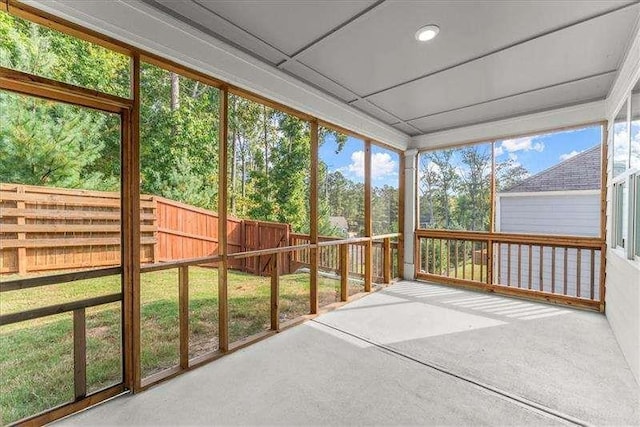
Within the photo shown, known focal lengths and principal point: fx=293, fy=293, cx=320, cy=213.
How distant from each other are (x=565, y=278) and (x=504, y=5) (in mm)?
3721

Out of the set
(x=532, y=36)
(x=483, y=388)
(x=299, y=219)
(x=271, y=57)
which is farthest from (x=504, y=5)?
(x=299, y=219)

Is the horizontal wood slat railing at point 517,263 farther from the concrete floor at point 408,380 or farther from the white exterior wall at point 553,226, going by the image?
the concrete floor at point 408,380

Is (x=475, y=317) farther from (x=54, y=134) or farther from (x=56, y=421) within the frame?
(x=54, y=134)

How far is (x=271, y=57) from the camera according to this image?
2.62m

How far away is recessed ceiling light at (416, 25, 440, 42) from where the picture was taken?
83.9 inches

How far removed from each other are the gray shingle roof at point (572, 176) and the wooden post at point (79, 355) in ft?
18.3

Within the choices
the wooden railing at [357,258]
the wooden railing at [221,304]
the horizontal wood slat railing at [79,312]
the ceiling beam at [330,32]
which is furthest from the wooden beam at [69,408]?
the wooden railing at [357,258]

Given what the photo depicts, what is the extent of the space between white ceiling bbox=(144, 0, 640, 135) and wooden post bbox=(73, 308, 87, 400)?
2093mm

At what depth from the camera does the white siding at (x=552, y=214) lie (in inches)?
157

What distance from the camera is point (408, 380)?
218cm

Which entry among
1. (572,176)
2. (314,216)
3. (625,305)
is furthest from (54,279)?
(572,176)

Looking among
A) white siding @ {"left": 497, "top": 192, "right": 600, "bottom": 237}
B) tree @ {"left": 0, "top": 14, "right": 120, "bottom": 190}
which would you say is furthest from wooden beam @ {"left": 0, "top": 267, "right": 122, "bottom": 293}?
white siding @ {"left": 497, "top": 192, "right": 600, "bottom": 237}

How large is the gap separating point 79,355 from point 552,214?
6170 millimetres

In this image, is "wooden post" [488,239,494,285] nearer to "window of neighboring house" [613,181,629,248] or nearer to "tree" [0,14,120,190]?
"window of neighboring house" [613,181,629,248]
